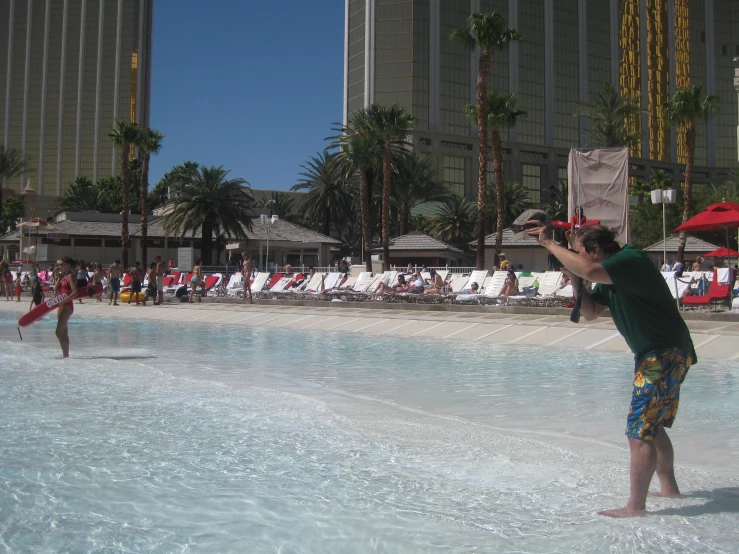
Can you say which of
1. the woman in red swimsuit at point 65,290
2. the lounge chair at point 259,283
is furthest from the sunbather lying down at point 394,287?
the woman in red swimsuit at point 65,290

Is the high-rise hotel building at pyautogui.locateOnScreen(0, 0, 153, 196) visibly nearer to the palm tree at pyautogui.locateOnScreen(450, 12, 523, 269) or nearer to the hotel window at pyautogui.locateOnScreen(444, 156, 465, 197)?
the hotel window at pyautogui.locateOnScreen(444, 156, 465, 197)

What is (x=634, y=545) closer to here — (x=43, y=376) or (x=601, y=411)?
(x=601, y=411)

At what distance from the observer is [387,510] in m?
3.84

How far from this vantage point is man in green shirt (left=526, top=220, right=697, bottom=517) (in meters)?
3.49

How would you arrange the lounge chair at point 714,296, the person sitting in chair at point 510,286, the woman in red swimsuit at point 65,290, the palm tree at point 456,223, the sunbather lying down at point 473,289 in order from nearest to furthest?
the woman in red swimsuit at point 65,290 → the lounge chair at point 714,296 → the person sitting in chair at point 510,286 → the sunbather lying down at point 473,289 → the palm tree at point 456,223

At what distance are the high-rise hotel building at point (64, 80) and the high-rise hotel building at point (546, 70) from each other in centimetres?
4819

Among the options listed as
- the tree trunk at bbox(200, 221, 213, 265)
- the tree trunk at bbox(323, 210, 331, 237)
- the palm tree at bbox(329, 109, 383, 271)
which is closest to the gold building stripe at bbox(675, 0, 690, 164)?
the tree trunk at bbox(323, 210, 331, 237)

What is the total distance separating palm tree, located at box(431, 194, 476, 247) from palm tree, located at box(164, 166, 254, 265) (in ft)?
73.9

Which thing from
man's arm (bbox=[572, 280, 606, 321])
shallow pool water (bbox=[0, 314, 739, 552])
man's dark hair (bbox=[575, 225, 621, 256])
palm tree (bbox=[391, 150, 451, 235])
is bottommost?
shallow pool water (bbox=[0, 314, 739, 552])

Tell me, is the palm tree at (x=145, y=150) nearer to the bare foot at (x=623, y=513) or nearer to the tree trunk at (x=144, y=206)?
the tree trunk at (x=144, y=206)

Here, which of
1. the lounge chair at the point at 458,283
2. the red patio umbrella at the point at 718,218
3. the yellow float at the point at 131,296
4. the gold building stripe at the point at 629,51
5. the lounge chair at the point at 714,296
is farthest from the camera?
the gold building stripe at the point at 629,51

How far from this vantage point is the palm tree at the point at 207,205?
42.9 metres

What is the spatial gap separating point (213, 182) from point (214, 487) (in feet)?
132

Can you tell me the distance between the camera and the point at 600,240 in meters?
3.70
